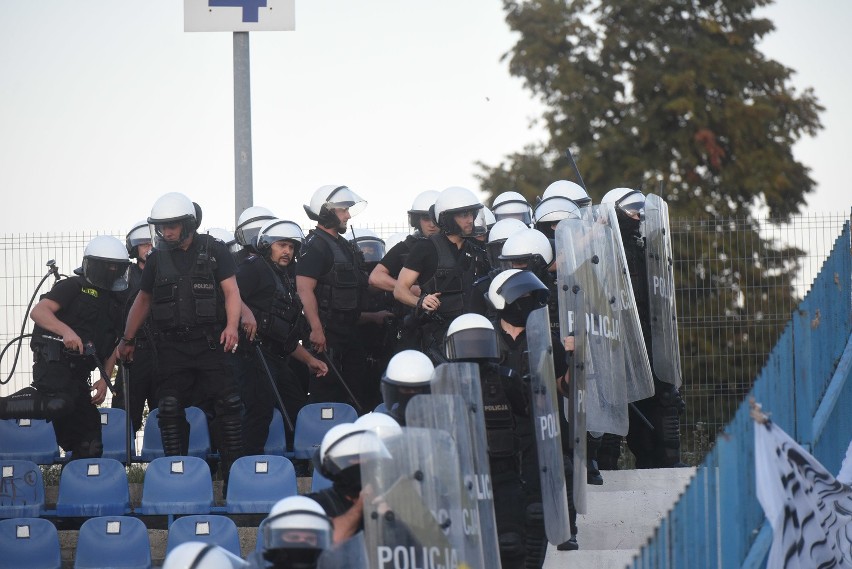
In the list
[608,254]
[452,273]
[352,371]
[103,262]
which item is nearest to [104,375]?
[103,262]

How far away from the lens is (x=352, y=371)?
384 inches

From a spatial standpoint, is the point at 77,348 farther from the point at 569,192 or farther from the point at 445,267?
the point at 569,192

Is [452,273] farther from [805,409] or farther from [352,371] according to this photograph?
[805,409]

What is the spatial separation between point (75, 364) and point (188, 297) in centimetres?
105

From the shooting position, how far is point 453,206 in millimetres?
8656

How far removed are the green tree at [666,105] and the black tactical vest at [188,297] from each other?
13.0m

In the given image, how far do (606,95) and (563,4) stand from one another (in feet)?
6.08

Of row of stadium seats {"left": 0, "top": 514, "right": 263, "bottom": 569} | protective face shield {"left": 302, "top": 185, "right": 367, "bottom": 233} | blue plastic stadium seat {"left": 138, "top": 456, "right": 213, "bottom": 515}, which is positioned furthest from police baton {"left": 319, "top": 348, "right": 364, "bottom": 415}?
row of stadium seats {"left": 0, "top": 514, "right": 263, "bottom": 569}

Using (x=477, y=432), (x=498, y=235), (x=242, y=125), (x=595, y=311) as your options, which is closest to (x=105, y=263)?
(x=242, y=125)

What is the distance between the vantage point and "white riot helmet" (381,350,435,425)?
6.17 metres

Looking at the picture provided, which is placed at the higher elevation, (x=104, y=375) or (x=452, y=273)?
(x=452, y=273)

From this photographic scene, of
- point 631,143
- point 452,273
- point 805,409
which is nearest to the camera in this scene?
point 805,409

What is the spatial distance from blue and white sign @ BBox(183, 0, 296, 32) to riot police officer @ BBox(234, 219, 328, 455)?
2.26 m

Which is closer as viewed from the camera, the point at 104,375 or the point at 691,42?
the point at 104,375
